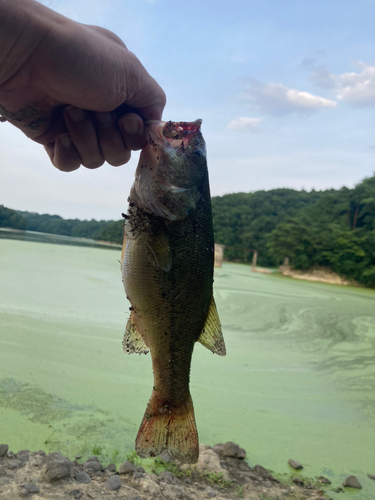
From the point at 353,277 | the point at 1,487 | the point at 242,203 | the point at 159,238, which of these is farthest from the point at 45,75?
the point at 242,203

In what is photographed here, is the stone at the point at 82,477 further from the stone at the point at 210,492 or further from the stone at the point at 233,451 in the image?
the stone at the point at 233,451

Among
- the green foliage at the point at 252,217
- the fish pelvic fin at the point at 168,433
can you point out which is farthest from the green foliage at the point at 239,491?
the green foliage at the point at 252,217

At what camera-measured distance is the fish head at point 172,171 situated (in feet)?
5.27

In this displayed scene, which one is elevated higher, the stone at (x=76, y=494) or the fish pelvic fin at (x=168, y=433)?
the fish pelvic fin at (x=168, y=433)

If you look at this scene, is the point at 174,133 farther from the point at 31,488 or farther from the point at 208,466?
the point at 208,466

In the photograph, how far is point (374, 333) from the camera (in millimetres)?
8984

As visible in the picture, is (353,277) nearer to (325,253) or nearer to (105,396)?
(325,253)

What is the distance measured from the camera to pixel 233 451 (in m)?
3.23

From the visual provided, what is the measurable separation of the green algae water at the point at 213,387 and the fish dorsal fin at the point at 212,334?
6.46 feet

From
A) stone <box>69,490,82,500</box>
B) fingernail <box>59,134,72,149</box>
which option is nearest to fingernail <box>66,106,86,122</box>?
fingernail <box>59,134,72,149</box>

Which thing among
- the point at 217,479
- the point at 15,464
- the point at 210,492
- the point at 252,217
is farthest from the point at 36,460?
the point at 252,217

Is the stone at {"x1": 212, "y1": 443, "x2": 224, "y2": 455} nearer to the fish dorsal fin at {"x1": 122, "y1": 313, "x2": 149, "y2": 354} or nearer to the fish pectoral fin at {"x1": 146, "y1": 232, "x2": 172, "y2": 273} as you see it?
the fish dorsal fin at {"x1": 122, "y1": 313, "x2": 149, "y2": 354}

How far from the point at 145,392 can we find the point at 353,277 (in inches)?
1047

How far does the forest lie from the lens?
28377mm
